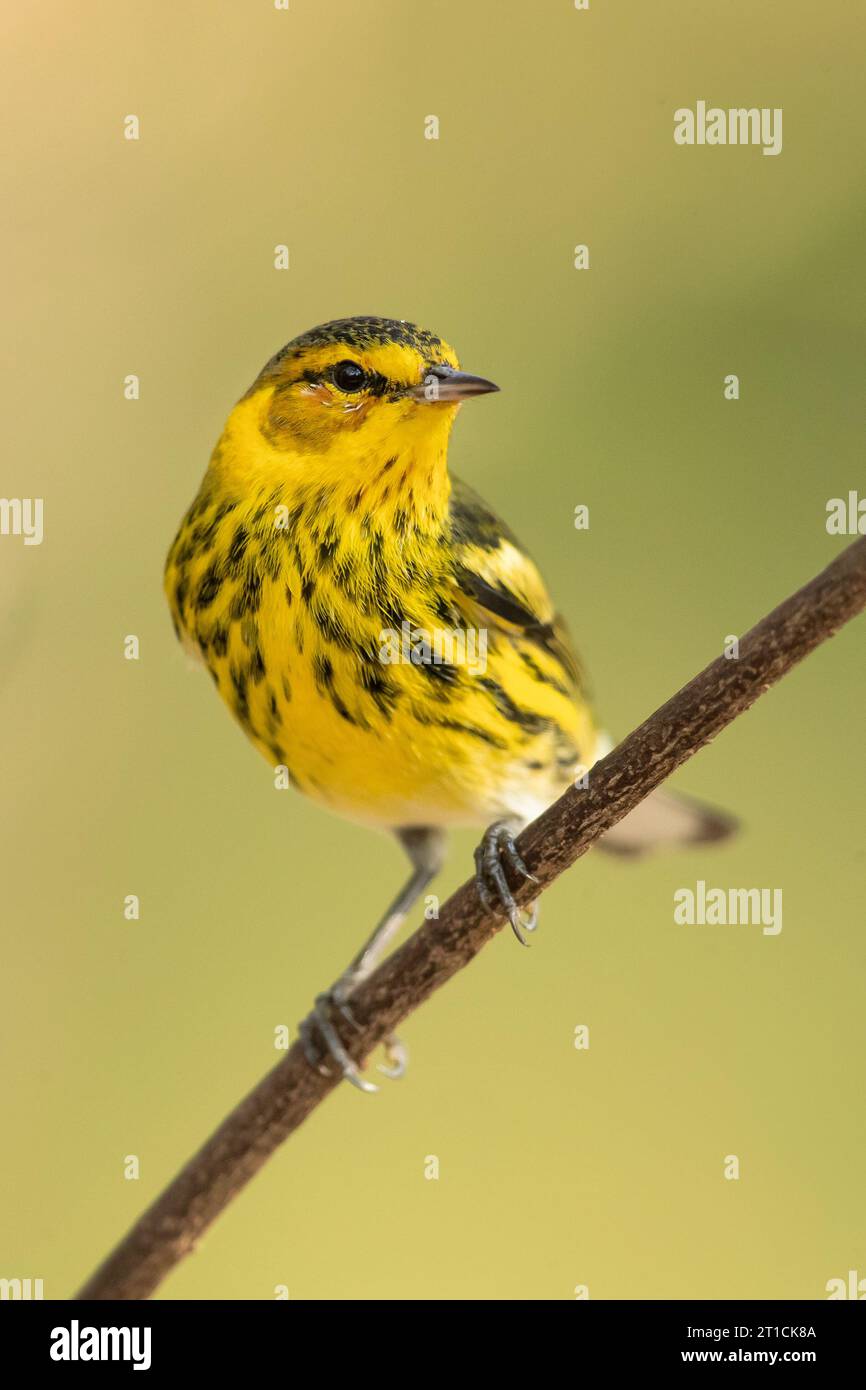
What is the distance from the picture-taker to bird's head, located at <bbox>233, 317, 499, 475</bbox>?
323cm

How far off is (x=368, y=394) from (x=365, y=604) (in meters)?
0.49

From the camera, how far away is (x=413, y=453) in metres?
3.28

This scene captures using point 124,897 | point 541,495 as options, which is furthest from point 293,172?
point 124,897

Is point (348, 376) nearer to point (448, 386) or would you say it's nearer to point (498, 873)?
point (448, 386)

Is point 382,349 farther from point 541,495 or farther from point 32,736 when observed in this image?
point 32,736

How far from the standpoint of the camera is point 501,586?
355cm

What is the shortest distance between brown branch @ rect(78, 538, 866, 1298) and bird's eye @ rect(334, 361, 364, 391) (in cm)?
124

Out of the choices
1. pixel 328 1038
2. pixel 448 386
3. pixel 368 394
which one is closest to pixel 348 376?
pixel 368 394

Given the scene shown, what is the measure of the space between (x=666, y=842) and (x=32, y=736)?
2.82 metres

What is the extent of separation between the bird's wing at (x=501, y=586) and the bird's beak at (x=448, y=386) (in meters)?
0.40

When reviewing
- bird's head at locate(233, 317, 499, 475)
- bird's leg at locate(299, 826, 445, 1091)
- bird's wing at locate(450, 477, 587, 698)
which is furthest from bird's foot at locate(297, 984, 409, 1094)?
bird's head at locate(233, 317, 499, 475)

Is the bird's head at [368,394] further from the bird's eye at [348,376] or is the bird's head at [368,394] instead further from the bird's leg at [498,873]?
the bird's leg at [498,873]

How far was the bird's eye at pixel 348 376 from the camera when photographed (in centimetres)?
329

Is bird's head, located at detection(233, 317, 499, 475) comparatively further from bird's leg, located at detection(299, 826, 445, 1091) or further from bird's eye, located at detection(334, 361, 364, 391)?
bird's leg, located at detection(299, 826, 445, 1091)
